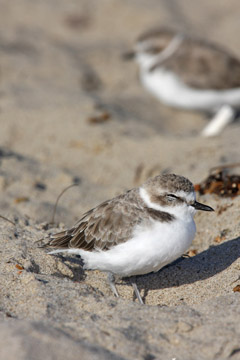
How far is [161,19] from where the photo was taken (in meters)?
13.9

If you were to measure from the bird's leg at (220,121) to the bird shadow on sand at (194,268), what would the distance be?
3866 mm

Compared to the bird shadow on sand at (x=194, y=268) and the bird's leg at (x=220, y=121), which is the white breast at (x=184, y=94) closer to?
the bird's leg at (x=220, y=121)

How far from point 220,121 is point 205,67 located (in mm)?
946

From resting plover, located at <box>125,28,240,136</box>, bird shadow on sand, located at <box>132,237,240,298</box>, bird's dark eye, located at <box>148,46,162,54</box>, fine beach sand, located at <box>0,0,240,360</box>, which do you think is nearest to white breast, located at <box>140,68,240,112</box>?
resting plover, located at <box>125,28,240,136</box>

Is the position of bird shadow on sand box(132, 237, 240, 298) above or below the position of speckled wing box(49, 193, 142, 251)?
below

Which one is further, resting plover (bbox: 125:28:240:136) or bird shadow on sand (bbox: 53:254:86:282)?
resting plover (bbox: 125:28:240:136)

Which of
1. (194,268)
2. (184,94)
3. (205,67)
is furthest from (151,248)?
(205,67)

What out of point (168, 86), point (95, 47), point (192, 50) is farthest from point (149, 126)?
point (95, 47)

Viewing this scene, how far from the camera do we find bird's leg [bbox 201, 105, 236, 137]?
28.6 ft

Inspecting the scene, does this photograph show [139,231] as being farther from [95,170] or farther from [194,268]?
[95,170]

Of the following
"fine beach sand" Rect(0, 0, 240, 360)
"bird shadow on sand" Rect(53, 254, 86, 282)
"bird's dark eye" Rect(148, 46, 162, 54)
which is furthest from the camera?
"bird's dark eye" Rect(148, 46, 162, 54)

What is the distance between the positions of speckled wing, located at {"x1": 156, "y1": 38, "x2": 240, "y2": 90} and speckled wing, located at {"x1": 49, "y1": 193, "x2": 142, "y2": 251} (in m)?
4.62

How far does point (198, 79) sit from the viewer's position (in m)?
8.80

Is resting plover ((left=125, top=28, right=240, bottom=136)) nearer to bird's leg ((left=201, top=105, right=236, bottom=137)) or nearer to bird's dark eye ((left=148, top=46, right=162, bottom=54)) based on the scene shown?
bird's leg ((left=201, top=105, right=236, bottom=137))
